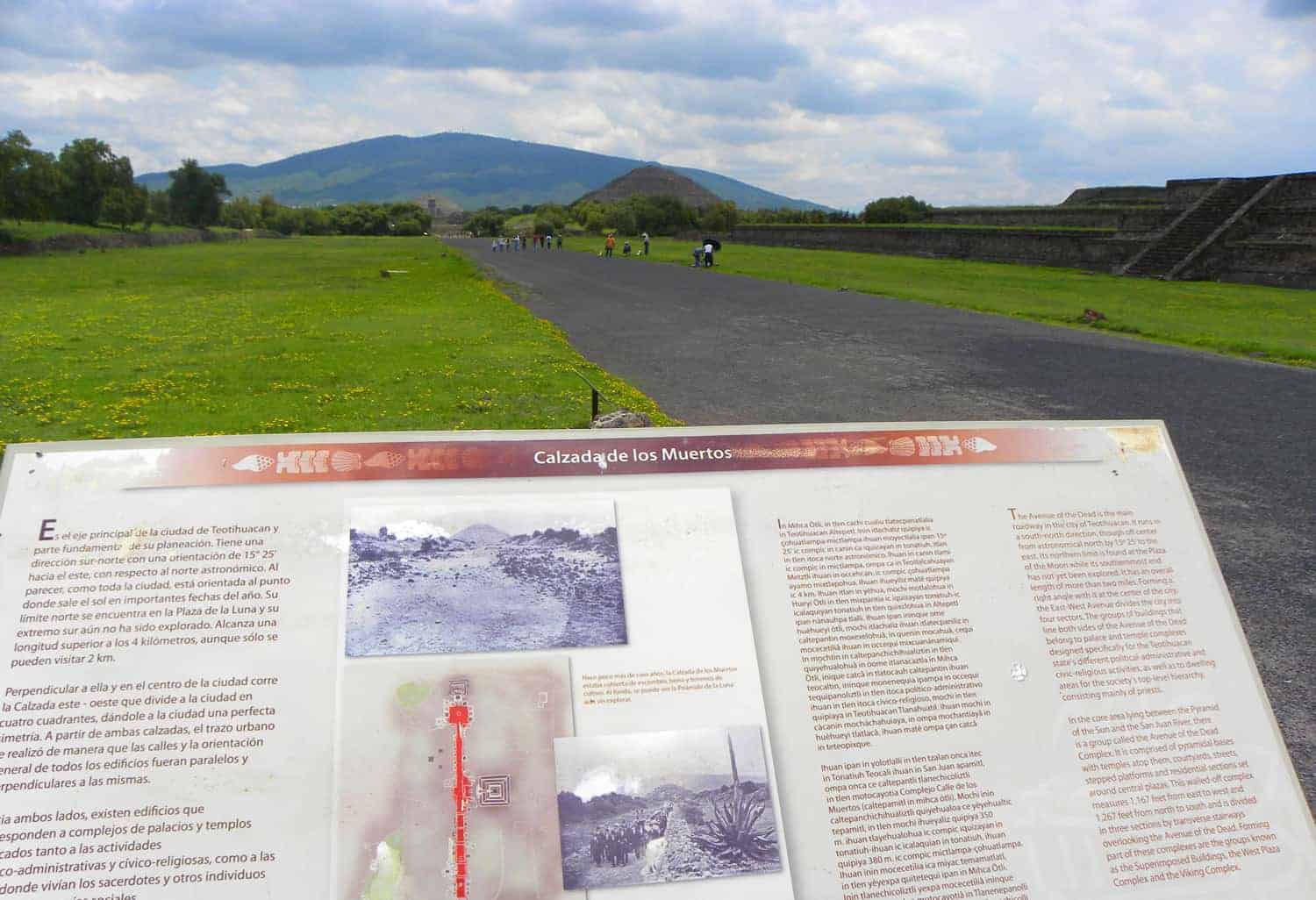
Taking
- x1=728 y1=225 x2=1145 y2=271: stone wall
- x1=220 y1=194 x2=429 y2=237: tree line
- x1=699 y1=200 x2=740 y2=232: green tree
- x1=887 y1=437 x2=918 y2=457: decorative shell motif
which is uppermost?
x1=220 y1=194 x2=429 y2=237: tree line

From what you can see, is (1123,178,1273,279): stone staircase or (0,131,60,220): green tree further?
(0,131,60,220): green tree

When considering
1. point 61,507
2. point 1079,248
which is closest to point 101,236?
point 1079,248

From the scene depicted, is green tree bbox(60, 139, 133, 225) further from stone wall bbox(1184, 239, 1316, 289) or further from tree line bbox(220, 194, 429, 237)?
→ stone wall bbox(1184, 239, 1316, 289)

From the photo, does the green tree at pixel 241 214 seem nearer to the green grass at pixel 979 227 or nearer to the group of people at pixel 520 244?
the group of people at pixel 520 244

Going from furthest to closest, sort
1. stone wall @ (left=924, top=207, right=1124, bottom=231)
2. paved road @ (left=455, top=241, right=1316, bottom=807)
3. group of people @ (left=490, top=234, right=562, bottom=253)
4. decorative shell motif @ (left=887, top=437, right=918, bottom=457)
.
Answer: group of people @ (left=490, top=234, right=562, bottom=253) → stone wall @ (left=924, top=207, right=1124, bottom=231) → paved road @ (left=455, top=241, right=1316, bottom=807) → decorative shell motif @ (left=887, top=437, right=918, bottom=457)

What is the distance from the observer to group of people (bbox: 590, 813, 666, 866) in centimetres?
240

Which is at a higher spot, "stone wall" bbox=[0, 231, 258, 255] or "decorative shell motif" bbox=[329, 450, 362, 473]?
"stone wall" bbox=[0, 231, 258, 255]

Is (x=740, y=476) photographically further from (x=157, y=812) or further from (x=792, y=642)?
(x=157, y=812)

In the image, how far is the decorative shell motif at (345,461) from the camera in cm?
279

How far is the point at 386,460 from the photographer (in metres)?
2.80

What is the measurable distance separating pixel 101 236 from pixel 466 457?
57.7m

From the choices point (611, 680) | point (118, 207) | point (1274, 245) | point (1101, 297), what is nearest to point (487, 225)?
point (118, 207)

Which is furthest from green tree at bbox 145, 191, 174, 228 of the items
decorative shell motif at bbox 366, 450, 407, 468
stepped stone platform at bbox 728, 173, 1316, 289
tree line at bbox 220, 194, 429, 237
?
decorative shell motif at bbox 366, 450, 407, 468

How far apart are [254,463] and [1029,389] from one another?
9.98 metres
